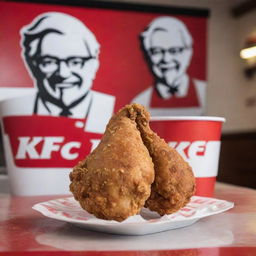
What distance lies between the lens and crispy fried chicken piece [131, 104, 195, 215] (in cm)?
58

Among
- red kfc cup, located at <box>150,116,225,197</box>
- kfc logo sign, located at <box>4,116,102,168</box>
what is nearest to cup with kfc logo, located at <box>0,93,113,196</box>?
kfc logo sign, located at <box>4,116,102,168</box>

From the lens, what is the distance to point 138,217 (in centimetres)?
59

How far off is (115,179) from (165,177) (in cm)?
10

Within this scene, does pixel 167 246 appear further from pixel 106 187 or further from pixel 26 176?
pixel 26 176

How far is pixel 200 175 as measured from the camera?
867 mm

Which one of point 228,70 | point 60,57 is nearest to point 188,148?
point 60,57

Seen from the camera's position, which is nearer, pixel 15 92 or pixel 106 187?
Result: pixel 106 187

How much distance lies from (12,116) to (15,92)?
9.65ft

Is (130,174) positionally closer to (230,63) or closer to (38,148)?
(38,148)

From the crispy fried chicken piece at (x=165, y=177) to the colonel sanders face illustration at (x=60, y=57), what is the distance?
3.32 meters

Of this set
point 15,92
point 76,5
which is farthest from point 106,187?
point 76,5

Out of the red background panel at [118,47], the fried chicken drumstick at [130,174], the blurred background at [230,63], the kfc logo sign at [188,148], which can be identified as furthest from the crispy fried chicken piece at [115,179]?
the blurred background at [230,63]

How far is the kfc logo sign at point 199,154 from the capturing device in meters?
0.85

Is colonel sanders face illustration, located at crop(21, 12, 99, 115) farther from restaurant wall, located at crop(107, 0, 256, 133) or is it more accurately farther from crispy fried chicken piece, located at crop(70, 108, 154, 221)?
crispy fried chicken piece, located at crop(70, 108, 154, 221)
